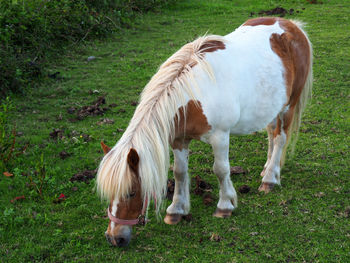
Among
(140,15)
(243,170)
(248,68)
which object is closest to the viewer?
(248,68)

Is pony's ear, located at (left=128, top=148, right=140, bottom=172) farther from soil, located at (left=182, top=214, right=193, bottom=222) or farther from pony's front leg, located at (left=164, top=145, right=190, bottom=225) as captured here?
soil, located at (left=182, top=214, right=193, bottom=222)

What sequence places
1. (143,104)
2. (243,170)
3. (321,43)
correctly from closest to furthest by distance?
Result: (143,104)
(243,170)
(321,43)

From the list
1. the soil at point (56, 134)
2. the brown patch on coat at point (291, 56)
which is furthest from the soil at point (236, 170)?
the soil at point (56, 134)

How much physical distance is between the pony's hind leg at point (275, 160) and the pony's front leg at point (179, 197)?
0.95 metres

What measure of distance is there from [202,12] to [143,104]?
900cm

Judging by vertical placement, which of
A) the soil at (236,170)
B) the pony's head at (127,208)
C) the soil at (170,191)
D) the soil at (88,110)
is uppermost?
the pony's head at (127,208)

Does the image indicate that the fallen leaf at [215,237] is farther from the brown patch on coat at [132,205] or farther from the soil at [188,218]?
the brown patch on coat at [132,205]

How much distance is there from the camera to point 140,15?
10828mm

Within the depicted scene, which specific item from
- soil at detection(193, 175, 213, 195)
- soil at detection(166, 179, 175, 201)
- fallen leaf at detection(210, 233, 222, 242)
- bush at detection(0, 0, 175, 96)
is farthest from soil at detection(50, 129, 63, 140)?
fallen leaf at detection(210, 233, 222, 242)

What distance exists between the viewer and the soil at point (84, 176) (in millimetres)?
4242

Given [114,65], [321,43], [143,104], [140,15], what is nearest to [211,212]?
[143,104]

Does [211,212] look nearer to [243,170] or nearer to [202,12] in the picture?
[243,170]

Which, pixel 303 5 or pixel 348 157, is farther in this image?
pixel 303 5

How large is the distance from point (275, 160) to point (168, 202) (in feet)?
4.18
